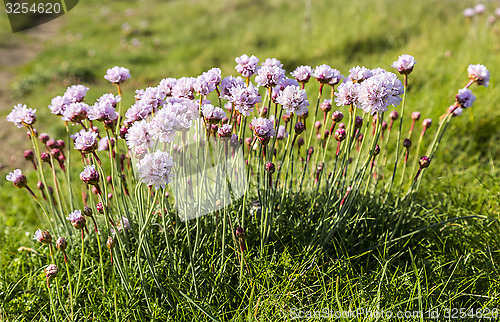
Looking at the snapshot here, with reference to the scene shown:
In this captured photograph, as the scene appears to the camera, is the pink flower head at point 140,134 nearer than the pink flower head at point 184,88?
Yes

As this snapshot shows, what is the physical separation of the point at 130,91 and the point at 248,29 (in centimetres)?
363

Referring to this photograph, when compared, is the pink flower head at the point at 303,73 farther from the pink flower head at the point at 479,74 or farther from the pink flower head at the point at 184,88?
the pink flower head at the point at 479,74

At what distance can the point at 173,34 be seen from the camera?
10.6 meters

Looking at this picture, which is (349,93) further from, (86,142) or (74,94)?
(74,94)

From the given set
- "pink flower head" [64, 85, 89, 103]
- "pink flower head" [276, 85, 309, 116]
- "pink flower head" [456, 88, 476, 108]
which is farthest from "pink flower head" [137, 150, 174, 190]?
"pink flower head" [456, 88, 476, 108]

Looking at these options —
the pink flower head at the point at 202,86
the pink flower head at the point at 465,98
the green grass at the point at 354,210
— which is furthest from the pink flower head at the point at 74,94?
the pink flower head at the point at 465,98

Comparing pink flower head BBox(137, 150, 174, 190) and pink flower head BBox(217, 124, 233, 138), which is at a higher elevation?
pink flower head BBox(217, 124, 233, 138)

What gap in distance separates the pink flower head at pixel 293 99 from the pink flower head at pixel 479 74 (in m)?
0.89

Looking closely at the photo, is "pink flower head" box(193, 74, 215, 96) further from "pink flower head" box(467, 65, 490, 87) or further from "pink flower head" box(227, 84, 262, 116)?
"pink flower head" box(467, 65, 490, 87)

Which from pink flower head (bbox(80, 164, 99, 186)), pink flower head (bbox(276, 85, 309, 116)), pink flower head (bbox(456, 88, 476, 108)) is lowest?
pink flower head (bbox(80, 164, 99, 186))

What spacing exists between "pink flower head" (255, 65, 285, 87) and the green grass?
77cm

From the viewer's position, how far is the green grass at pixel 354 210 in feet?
6.10

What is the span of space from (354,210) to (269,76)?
1.03 m

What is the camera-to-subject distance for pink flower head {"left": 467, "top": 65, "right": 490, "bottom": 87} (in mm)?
1909
